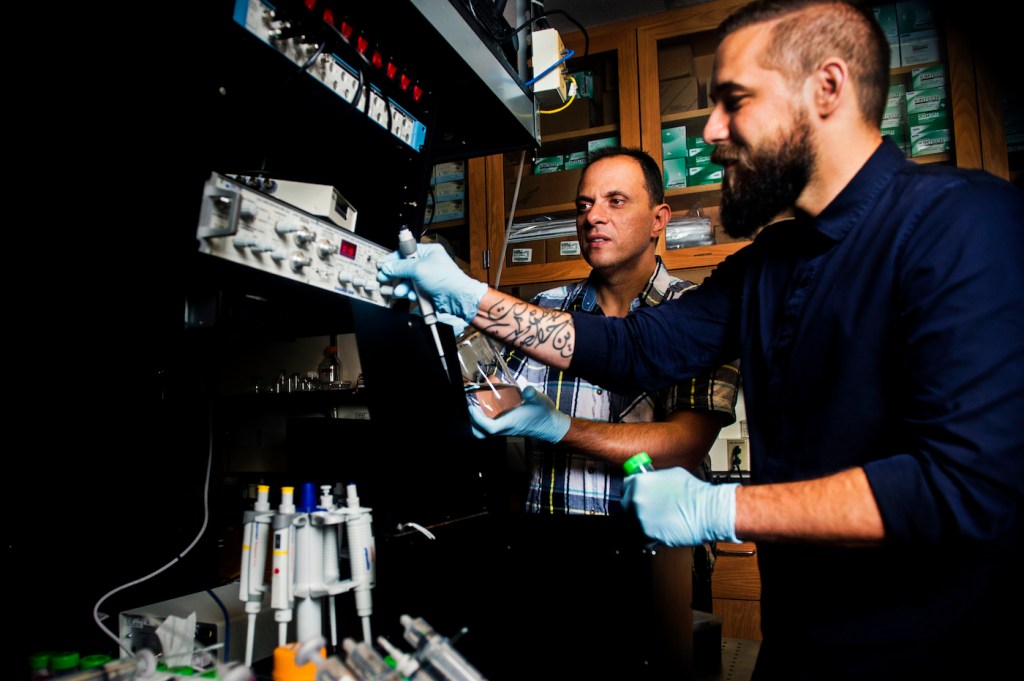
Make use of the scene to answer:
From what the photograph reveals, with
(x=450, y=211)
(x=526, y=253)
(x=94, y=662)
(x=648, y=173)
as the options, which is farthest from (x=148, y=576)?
(x=450, y=211)

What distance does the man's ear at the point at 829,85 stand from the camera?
0.90m

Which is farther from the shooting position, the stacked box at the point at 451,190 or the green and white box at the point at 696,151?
the stacked box at the point at 451,190

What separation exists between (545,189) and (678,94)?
2.04 ft

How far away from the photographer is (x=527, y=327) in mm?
1061

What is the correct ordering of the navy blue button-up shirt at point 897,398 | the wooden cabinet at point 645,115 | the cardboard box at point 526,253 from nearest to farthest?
the navy blue button-up shirt at point 897,398, the wooden cabinet at point 645,115, the cardboard box at point 526,253

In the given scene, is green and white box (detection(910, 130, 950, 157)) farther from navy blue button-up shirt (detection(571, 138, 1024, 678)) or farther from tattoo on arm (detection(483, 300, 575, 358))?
tattoo on arm (detection(483, 300, 575, 358))

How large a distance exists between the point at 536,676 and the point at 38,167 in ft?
3.09

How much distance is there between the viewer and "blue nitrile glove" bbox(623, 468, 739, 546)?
846 millimetres

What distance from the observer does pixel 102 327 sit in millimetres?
1119

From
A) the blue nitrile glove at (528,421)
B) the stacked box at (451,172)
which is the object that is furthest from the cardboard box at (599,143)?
the blue nitrile glove at (528,421)

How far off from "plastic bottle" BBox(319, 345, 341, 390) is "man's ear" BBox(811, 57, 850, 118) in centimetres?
228

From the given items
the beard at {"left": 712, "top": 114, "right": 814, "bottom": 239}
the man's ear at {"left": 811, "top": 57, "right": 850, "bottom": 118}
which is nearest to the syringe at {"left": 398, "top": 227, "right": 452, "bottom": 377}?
the beard at {"left": 712, "top": 114, "right": 814, "bottom": 239}

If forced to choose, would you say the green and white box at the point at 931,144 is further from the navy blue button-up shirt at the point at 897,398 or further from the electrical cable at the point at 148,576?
the electrical cable at the point at 148,576

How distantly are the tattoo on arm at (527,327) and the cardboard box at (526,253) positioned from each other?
1457mm
